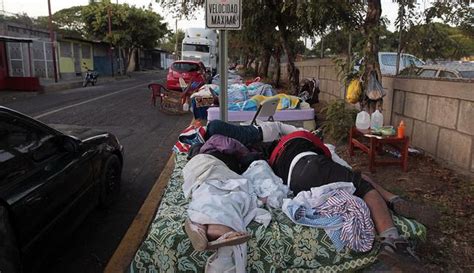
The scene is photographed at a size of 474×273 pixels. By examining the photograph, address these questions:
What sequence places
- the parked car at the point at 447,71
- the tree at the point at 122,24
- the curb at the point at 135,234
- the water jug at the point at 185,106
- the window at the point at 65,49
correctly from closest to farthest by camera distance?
the curb at the point at 135,234 → the parked car at the point at 447,71 → the water jug at the point at 185,106 → the window at the point at 65,49 → the tree at the point at 122,24

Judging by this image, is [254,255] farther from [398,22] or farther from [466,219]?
[398,22]

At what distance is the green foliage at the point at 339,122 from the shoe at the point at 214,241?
15.2ft

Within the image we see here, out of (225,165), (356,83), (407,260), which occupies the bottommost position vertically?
(407,260)

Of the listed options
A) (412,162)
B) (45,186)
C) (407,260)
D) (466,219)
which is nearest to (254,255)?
(407,260)

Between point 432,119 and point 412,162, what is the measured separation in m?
0.63

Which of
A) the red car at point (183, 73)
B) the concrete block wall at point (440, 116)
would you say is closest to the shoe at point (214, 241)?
the concrete block wall at point (440, 116)

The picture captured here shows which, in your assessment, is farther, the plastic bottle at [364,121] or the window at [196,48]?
the window at [196,48]

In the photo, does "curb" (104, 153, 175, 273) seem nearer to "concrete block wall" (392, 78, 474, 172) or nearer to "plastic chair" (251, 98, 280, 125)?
"plastic chair" (251, 98, 280, 125)

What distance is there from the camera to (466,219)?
379cm

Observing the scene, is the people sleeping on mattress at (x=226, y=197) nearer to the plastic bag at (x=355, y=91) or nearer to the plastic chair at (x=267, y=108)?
the plastic chair at (x=267, y=108)

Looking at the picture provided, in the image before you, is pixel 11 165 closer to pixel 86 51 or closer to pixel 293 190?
pixel 293 190

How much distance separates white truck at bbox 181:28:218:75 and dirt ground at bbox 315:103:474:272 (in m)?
23.0

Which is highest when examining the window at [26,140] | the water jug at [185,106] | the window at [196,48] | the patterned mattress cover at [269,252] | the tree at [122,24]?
the tree at [122,24]

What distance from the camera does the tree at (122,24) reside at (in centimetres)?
3719
